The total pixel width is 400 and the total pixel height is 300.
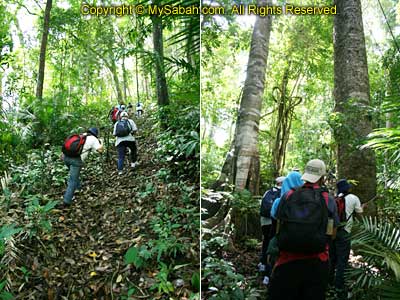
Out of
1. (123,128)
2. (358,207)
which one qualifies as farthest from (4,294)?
(358,207)

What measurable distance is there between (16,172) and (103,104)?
529 millimetres

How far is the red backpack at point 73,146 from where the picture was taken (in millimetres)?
1714

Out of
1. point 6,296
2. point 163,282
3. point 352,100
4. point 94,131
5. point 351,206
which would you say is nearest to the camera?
point 6,296

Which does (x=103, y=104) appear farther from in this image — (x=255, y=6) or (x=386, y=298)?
(x=386, y=298)

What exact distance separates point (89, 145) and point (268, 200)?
965mm

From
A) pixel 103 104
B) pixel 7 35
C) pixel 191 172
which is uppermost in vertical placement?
pixel 7 35

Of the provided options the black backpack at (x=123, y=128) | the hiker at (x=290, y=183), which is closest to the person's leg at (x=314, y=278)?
the hiker at (x=290, y=183)

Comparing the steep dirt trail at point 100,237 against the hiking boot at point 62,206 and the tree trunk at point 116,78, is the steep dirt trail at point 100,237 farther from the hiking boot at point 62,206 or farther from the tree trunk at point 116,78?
the tree trunk at point 116,78

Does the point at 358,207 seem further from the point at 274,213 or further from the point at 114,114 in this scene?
the point at 114,114

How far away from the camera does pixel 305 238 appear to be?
154 centimetres

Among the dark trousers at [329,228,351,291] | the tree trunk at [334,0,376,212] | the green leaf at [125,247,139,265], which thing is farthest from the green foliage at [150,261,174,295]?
the tree trunk at [334,0,376,212]

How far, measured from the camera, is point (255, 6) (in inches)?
80.4

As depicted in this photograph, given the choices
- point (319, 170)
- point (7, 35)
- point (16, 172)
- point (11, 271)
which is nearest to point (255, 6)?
point (319, 170)

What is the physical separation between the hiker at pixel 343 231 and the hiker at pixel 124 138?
1064 mm
